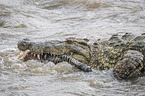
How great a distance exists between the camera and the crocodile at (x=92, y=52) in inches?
155

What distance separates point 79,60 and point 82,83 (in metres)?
0.58

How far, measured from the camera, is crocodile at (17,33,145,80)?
3.92 metres

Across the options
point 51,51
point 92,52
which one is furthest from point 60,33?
point 51,51

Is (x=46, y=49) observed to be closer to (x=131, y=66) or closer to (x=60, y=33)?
(x=131, y=66)

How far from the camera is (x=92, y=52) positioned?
4.34 metres

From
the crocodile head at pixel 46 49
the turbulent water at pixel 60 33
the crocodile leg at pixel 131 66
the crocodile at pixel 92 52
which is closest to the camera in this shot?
the turbulent water at pixel 60 33

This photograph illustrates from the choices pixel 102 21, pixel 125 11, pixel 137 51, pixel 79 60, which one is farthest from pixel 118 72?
pixel 125 11

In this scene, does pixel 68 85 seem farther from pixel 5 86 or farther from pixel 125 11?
pixel 125 11

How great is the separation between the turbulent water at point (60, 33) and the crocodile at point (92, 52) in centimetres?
16

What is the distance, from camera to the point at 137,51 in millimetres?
3980

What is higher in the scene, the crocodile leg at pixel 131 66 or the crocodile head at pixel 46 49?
the crocodile head at pixel 46 49

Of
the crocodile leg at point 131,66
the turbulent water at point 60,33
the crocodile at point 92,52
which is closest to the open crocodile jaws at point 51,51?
the crocodile at point 92,52

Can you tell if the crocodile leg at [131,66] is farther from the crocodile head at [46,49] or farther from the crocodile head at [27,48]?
the crocodile head at [27,48]

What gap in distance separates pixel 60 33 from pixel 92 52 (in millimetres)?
3656
